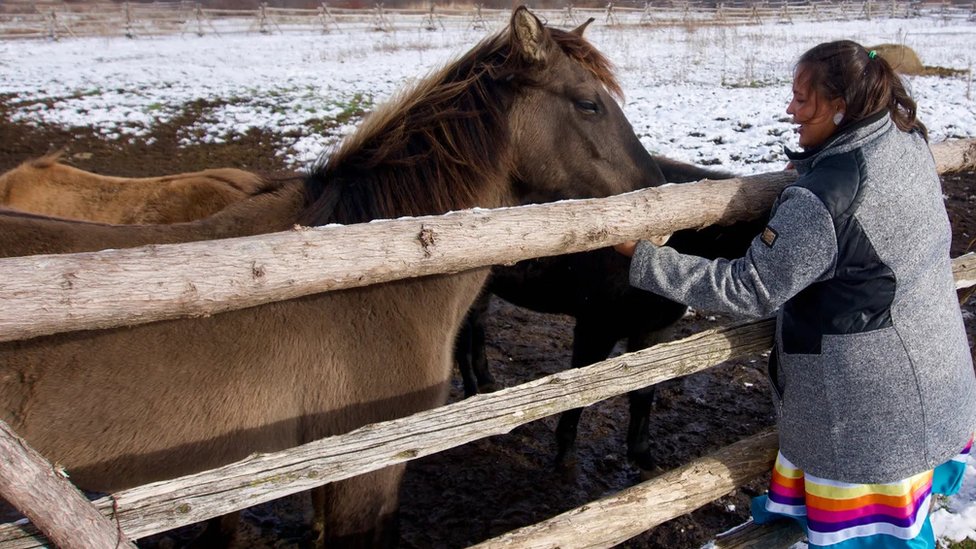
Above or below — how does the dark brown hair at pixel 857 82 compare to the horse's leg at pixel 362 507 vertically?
above

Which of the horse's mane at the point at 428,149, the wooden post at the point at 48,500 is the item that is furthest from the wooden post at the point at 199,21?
the wooden post at the point at 48,500

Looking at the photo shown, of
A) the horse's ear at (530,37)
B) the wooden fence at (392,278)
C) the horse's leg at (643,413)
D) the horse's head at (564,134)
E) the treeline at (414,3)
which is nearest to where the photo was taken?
the wooden fence at (392,278)

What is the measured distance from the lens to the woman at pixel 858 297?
203 centimetres

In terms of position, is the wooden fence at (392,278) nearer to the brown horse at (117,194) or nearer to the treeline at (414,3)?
the brown horse at (117,194)

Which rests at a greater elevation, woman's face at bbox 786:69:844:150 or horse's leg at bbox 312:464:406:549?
woman's face at bbox 786:69:844:150

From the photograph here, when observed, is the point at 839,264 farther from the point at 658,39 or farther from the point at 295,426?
the point at 658,39

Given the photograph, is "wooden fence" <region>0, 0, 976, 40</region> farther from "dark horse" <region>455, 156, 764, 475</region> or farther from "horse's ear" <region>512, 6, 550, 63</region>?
"horse's ear" <region>512, 6, 550, 63</region>

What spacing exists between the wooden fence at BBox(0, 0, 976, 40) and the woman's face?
2305cm

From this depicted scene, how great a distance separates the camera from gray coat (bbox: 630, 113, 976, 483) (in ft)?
6.61

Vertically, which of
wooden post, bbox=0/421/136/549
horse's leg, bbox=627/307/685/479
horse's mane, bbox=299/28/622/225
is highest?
horse's mane, bbox=299/28/622/225

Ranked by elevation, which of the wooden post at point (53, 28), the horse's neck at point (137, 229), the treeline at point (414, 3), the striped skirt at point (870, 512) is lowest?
the striped skirt at point (870, 512)

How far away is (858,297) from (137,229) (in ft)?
8.54

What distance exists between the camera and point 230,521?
3.45m

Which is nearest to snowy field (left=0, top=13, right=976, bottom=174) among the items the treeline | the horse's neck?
the horse's neck
